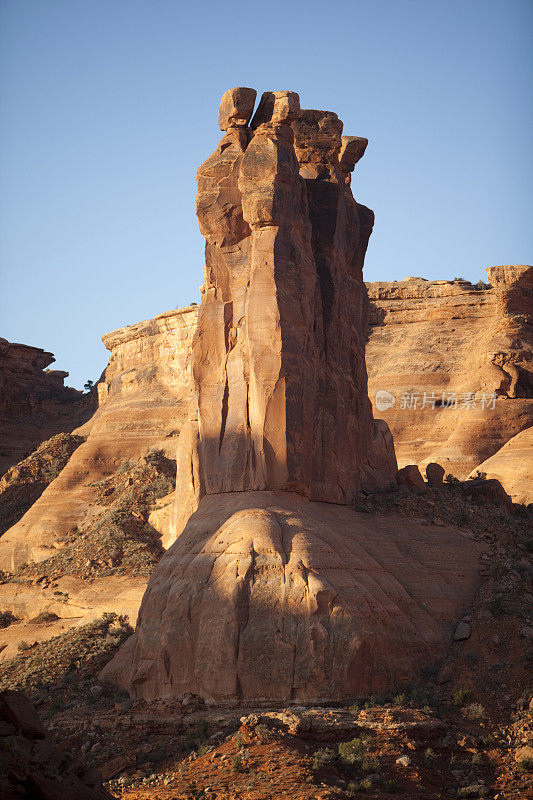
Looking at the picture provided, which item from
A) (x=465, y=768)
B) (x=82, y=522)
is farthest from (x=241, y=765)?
(x=82, y=522)

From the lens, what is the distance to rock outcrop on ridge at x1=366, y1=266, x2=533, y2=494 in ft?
190

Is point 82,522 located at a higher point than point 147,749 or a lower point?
higher

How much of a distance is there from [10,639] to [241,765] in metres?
19.4

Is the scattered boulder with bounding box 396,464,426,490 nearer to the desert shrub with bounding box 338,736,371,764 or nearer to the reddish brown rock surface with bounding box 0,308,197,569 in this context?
the reddish brown rock surface with bounding box 0,308,197,569

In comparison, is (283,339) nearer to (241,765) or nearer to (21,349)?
(241,765)

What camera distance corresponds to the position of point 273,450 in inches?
1133

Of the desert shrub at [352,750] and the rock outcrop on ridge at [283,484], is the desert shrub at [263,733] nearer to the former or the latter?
the desert shrub at [352,750]

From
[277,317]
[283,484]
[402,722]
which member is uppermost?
[277,317]

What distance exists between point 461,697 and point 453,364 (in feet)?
136

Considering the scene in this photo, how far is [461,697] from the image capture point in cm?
2556

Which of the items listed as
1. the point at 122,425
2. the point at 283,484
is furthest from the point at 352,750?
the point at 122,425

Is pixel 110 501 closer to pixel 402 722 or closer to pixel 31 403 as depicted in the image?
pixel 31 403

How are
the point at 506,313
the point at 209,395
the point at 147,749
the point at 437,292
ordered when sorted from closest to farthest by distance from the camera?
the point at 147,749 < the point at 209,395 < the point at 506,313 < the point at 437,292

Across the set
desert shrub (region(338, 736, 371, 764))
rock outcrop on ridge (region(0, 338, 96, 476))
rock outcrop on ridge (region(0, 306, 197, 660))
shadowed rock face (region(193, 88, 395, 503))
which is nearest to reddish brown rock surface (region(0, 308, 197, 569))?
rock outcrop on ridge (region(0, 306, 197, 660))
